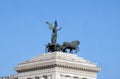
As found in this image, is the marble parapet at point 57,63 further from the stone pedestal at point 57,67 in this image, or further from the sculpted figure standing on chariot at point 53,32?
the sculpted figure standing on chariot at point 53,32

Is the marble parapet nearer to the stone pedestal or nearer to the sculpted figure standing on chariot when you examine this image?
the stone pedestal

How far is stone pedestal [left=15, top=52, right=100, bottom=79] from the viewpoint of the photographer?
122875mm

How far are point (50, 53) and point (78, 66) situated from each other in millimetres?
6495

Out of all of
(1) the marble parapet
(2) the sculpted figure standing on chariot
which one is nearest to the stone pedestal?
(1) the marble parapet

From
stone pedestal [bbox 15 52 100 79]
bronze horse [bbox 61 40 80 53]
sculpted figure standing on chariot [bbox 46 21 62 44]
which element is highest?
sculpted figure standing on chariot [bbox 46 21 62 44]

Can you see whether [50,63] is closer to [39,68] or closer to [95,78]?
[39,68]

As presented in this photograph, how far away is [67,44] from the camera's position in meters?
127

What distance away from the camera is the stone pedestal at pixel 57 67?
403 feet

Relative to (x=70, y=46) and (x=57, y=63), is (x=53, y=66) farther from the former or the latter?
(x=70, y=46)

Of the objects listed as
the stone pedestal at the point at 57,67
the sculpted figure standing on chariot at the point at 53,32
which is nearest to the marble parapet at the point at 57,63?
the stone pedestal at the point at 57,67

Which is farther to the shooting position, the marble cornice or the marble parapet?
the marble parapet

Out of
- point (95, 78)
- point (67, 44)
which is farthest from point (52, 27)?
point (95, 78)

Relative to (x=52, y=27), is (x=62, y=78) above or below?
below

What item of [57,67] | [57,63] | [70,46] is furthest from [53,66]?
[70,46]
